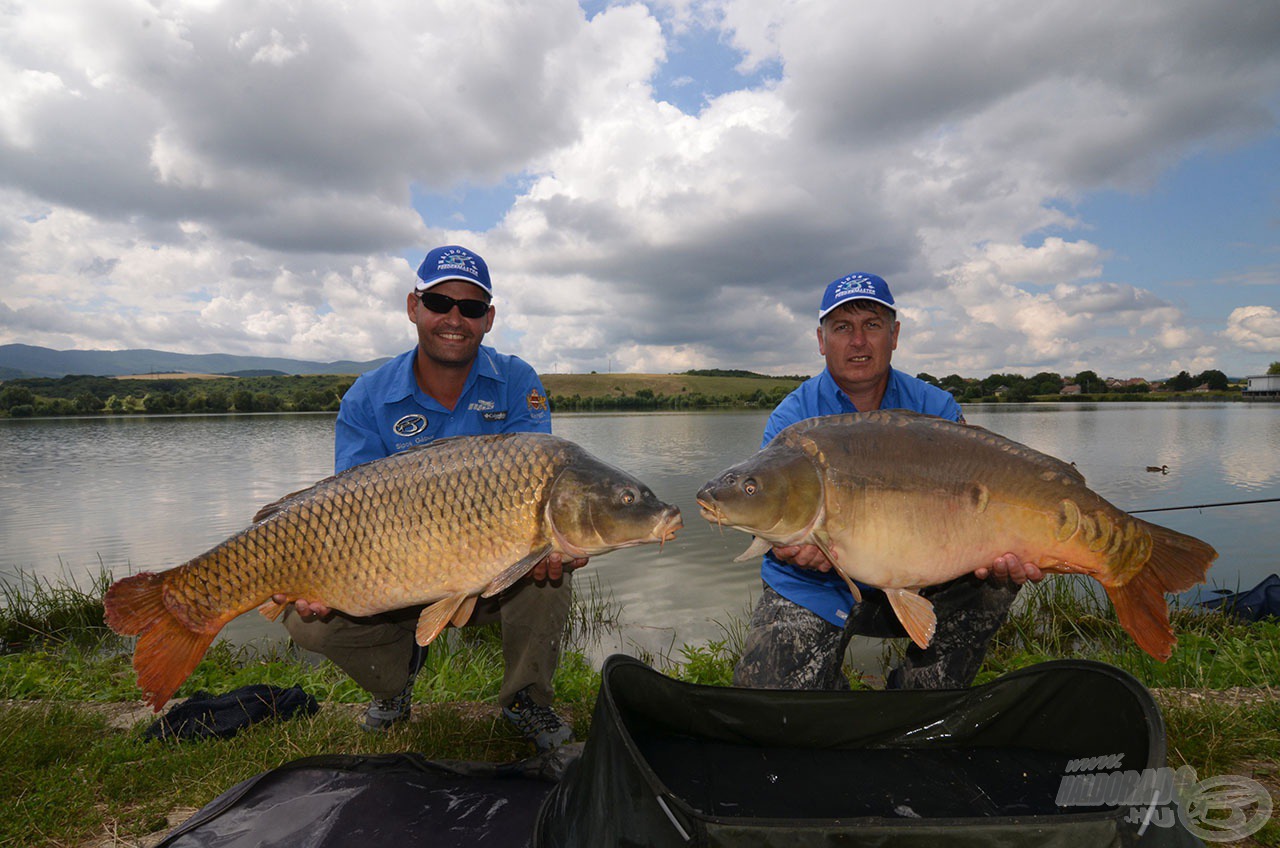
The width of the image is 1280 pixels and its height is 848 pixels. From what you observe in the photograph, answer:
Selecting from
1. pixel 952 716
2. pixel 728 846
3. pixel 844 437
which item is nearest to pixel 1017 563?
pixel 952 716

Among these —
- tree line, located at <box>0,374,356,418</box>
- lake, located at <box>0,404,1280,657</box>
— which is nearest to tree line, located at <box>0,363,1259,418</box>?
tree line, located at <box>0,374,356,418</box>

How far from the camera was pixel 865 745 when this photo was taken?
5.32 feet

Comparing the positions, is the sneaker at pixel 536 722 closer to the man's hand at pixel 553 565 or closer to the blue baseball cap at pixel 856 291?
the man's hand at pixel 553 565

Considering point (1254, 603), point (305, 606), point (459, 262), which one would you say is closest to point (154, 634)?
point (305, 606)

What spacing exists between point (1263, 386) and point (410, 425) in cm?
5635

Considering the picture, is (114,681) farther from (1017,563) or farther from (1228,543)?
(1228,543)

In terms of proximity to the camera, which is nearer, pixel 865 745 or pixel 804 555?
pixel 865 745

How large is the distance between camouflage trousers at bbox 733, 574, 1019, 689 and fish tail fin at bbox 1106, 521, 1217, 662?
46cm

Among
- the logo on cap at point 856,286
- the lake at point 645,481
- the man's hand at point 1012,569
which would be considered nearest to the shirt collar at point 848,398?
the logo on cap at point 856,286

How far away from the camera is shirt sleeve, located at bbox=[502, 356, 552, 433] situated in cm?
250

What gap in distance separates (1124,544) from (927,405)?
0.93 meters

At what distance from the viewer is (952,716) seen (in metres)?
1.61

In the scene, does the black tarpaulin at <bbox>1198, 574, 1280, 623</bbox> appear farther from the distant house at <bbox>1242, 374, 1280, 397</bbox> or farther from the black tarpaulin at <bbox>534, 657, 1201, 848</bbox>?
the distant house at <bbox>1242, 374, 1280, 397</bbox>

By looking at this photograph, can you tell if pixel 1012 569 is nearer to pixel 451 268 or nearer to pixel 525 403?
pixel 525 403
